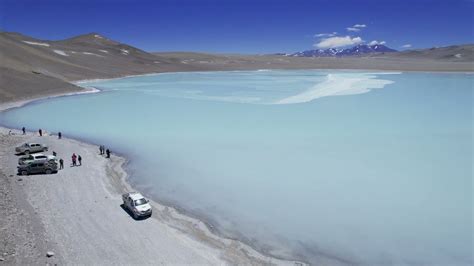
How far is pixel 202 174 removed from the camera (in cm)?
1819

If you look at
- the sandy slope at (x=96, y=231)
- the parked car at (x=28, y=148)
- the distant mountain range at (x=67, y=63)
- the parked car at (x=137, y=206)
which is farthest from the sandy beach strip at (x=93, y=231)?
the distant mountain range at (x=67, y=63)

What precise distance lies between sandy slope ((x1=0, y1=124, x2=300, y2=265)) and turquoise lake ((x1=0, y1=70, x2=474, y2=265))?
3.55ft

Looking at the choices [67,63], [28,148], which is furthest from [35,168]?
[67,63]

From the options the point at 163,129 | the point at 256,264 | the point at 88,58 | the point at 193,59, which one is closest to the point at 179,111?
the point at 163,129

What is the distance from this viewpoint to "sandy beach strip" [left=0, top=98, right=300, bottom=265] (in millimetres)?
10430

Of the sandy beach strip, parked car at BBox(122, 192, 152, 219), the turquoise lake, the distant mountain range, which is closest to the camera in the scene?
the sandy beach strip

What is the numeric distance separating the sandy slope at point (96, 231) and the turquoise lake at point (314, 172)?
1.08 metres

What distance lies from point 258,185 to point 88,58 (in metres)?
91.0

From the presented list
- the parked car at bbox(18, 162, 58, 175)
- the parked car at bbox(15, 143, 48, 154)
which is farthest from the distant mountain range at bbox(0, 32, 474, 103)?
the parked car at bbox(18, 162, 58, 175)

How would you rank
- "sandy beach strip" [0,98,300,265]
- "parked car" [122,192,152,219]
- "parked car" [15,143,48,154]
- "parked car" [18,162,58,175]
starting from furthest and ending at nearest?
1. "parked car" [15,143,48,154]
2. "parked car" [18,162,58,175]
3. "parked car" [122,192,152,219]
4. "sandy beach strip" [0,98,300,265]

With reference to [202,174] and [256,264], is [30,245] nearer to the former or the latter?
[256,264]

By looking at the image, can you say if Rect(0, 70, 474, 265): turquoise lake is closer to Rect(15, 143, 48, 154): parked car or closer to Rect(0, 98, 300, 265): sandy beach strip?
Rect(0, 98, 300, 265): sandy beach strip

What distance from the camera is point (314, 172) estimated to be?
17.9 metres

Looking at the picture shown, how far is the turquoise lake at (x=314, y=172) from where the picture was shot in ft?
39.5
